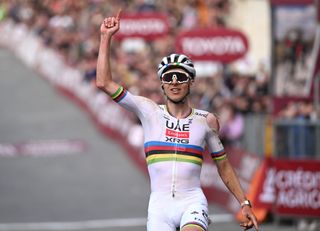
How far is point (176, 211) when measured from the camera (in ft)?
34.3

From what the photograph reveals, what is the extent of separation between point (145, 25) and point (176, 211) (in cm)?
1816

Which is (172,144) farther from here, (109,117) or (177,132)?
(109,117)

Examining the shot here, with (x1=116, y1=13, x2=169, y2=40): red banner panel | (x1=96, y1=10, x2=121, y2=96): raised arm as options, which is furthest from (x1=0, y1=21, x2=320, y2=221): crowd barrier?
(x1=96, y1=10, x2=121, y2=96): raised arm

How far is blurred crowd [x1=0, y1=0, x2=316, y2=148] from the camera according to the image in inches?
927

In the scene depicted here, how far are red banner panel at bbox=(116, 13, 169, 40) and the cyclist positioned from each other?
17.4 m

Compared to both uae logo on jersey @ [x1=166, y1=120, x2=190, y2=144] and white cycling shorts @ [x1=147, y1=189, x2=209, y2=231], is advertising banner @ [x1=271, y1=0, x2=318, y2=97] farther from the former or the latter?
white cycling shorts @ [x1=147, y1=189, x2=209, y2=231]

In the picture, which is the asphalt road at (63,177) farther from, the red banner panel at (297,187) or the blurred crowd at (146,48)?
the blurred crowd at (146,48)

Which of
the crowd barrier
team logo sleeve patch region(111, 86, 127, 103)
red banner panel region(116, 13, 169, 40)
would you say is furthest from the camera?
red banner panel region(116, 13, 169, 40)

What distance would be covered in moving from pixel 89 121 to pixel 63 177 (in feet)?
20.9

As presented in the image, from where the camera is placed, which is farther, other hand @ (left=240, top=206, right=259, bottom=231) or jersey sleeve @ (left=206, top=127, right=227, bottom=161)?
jersey sleeve @ (left=206, top=127, right=227, bottom=161)

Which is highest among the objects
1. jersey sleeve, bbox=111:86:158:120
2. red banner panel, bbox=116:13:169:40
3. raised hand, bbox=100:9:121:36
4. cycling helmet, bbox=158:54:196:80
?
red banner panel, bbox=116:13:169:40

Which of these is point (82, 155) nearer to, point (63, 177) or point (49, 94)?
point (63, 177)

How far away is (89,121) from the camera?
1275 inches

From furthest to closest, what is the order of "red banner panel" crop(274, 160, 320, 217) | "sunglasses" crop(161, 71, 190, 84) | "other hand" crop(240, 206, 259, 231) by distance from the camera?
"red banner panel" crop(274, 160, 320, 217)
"sunglasses" crop(161, 71, 190, 84)
"other hand" crop(240, 206, 259, 231)
